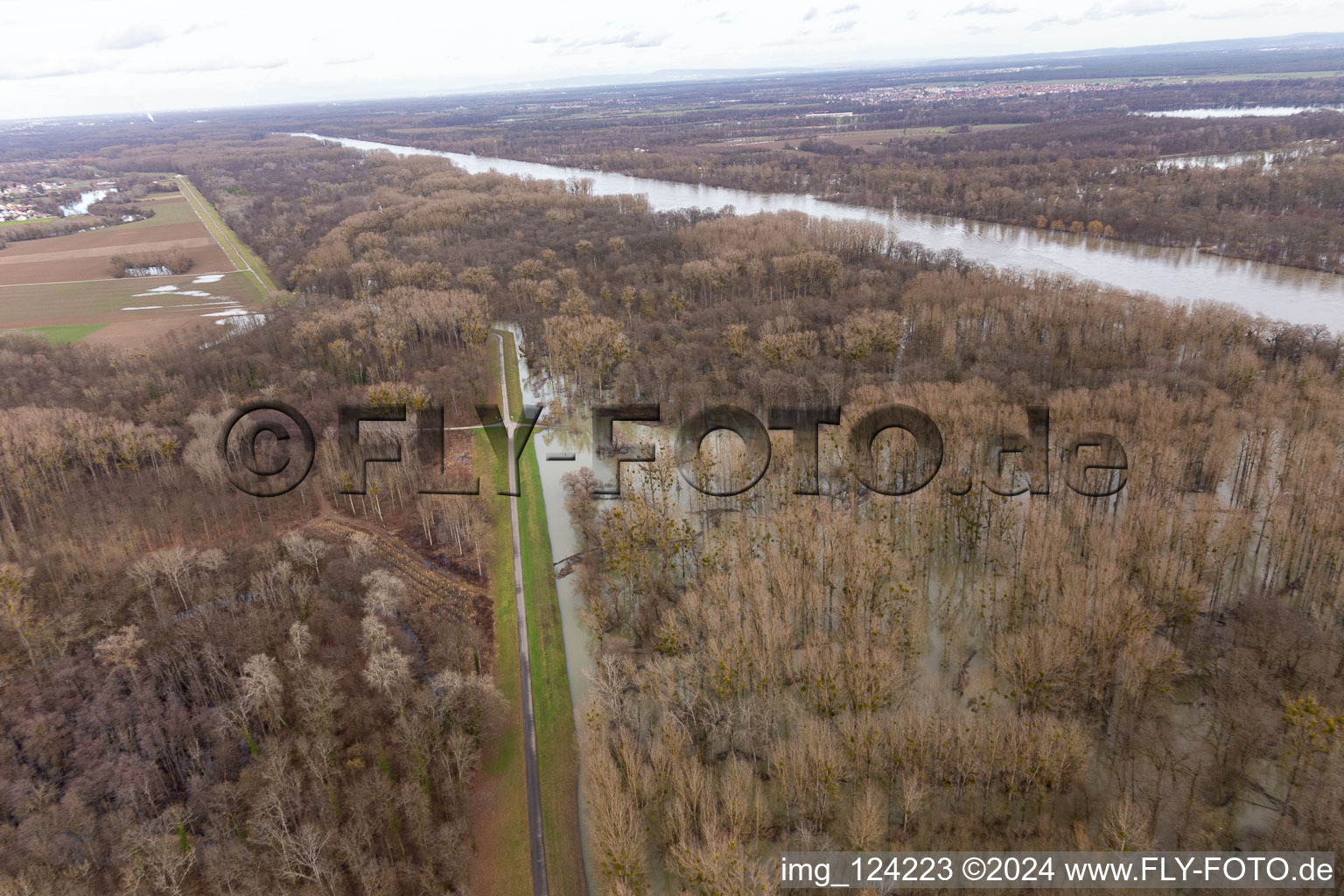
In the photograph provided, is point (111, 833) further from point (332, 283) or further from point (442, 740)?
point (332, 283)

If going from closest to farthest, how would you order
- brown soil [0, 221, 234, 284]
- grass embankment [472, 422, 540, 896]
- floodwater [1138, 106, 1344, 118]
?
grass embankment [472, 422, 540, 896] < brown soil [0, 221, 234, 284] < floodwater [1138, 106, 1344, 118]

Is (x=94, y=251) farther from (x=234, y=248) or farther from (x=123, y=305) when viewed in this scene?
(x=123, y=305)

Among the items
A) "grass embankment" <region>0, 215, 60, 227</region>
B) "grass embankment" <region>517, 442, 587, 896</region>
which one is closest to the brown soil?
"grass embankment" <region>0, 215, 60, 227</region>

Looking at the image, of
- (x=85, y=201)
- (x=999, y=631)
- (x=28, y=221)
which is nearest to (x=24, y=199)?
(x=85, y=201)

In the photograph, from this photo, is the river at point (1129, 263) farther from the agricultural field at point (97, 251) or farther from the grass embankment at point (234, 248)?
the agricultural field at point (97, 251)

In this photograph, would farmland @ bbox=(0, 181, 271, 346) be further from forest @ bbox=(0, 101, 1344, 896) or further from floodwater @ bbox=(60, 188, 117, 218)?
floodwater @ bbox=(60, 188, 117, 218)

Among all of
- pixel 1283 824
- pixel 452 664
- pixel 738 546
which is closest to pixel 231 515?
pixel 452 664
